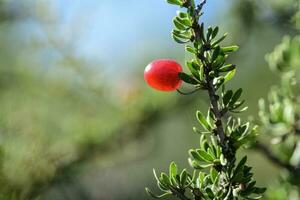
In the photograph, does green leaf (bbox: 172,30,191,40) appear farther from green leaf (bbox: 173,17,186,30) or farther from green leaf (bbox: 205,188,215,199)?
green leaf (bbox: 205,188,215,199)

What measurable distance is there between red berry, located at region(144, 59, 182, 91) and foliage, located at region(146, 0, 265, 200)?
64 millimetres

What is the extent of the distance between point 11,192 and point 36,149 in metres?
0.29

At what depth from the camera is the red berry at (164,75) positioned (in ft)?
2.11

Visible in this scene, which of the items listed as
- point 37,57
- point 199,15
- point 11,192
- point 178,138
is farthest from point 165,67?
point 178,138

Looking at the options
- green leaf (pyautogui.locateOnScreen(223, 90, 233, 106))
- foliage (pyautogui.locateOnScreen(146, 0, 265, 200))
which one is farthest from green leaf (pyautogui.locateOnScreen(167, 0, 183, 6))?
green leaf (pyautogui.locateOnScreen(223, 90, 233, 106))

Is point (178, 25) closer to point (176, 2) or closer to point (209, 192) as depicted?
point (176, 2)

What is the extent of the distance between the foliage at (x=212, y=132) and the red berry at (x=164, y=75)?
0.21ft

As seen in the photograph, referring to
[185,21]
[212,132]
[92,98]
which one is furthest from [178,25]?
[92,98]

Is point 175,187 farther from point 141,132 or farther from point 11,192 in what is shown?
point 141,132

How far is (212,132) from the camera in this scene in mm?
556

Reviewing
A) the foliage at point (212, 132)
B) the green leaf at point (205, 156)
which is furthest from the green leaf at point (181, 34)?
the green leaf at point (205, 156)

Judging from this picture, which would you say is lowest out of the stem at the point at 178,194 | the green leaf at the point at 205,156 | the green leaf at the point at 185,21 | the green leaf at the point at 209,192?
the green leaf at the point at 209,192

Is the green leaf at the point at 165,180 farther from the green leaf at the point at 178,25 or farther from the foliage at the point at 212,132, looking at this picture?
the green leaf at the point at 178,25

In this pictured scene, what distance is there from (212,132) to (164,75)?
0.39 ft
